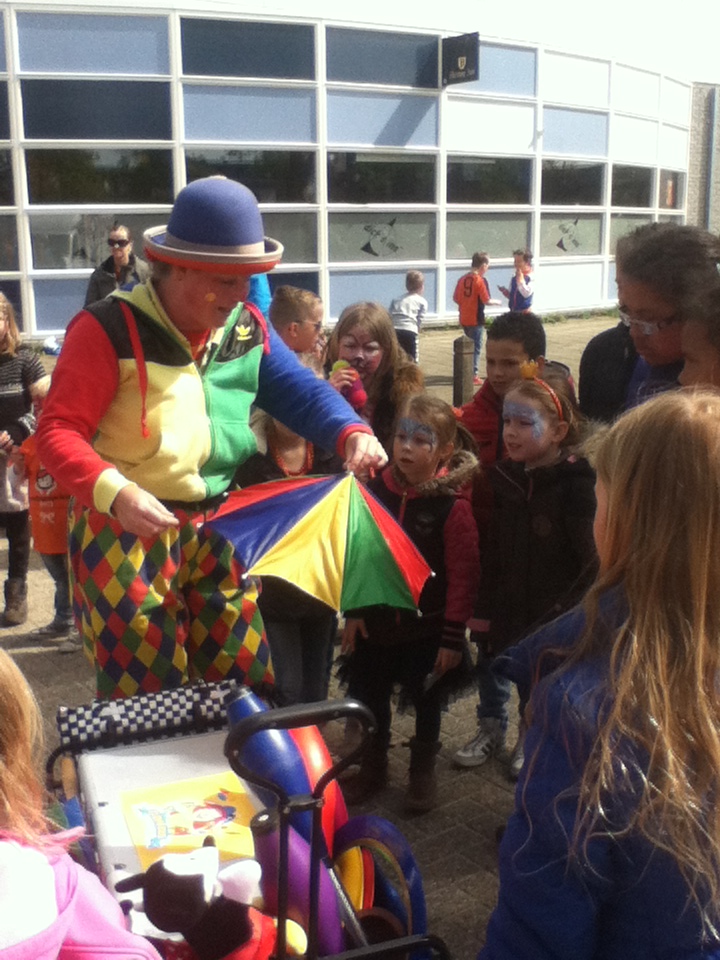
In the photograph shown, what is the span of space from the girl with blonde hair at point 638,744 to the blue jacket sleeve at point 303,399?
4.44 ft

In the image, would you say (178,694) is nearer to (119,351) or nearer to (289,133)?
(119,351)

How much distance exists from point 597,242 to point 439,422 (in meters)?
16.7

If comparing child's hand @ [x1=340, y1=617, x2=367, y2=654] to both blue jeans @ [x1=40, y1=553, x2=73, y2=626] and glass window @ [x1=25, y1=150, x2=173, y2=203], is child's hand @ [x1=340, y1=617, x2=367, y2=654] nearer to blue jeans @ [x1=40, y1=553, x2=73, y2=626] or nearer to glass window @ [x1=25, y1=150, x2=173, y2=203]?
blue jeans @ [x1=40, y1=553, x2=73, y2=626]

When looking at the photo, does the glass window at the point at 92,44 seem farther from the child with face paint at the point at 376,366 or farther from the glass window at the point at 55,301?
the child with face paint at the point at 376,366

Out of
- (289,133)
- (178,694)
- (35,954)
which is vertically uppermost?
(289,133)

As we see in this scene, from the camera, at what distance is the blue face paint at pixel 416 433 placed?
3.35 metres

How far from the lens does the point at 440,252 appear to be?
16.0 m

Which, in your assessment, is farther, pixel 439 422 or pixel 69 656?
pixel 69 656

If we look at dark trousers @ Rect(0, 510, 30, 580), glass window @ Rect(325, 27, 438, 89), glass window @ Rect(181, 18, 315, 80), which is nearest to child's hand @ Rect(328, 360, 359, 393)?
dark trousers @ Rect(0, 510, 30, 580)

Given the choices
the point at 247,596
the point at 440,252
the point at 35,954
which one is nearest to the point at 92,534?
the point at 247,596

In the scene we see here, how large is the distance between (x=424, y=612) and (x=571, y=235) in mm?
16079

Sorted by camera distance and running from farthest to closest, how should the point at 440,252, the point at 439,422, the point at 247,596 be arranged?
the point at 440,252
the point at 439,422
the point at 247,596

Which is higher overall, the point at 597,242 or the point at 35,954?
the point at 597,242

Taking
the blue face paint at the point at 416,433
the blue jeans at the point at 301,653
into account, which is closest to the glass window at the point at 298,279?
the blue jeans at the point at 301,653
